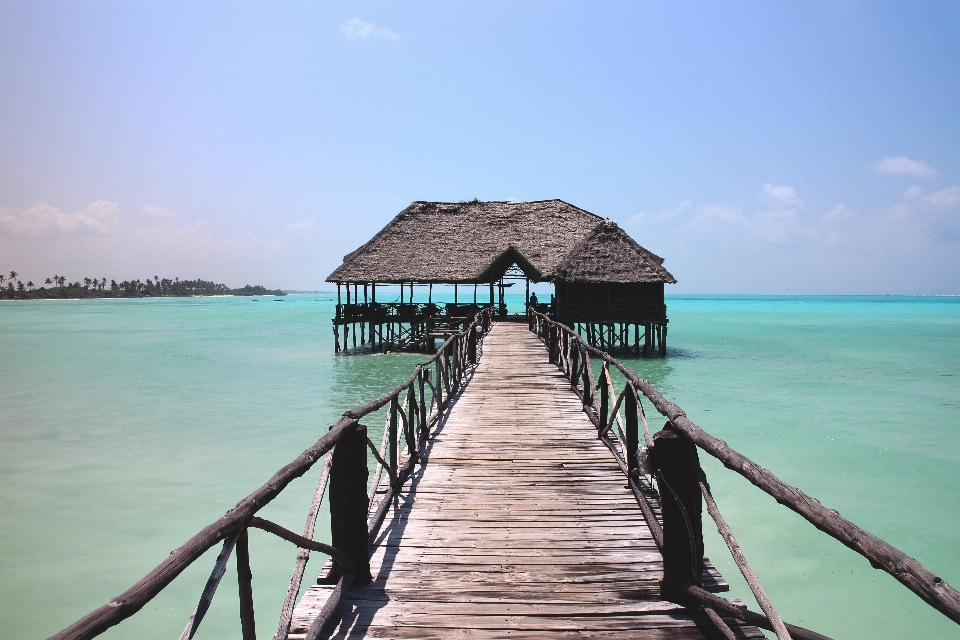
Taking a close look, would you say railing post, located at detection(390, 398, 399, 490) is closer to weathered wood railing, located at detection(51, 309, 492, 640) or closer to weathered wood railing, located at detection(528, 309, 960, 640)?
weathered wood railing, located at detection(51, 309, 492, 640)

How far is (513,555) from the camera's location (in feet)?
11.8

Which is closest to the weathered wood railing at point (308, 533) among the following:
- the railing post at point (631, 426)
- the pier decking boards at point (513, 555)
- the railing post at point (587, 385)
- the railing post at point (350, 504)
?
the railing post at point (350, 504)

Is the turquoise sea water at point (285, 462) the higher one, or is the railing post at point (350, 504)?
the railing post at point (350, 504)

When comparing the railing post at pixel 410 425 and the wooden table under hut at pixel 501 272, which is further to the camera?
the wooden table under hut at pixel 501 272

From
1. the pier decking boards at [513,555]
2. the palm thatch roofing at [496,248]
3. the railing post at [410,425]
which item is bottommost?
the pier decking boards at [513,555]

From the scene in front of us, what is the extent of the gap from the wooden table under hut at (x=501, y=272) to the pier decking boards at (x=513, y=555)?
1671 centimetres

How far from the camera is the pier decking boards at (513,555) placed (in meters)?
2.86

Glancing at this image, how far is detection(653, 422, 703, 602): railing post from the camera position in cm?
288

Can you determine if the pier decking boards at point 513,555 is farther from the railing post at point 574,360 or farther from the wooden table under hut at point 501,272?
the wooden table under hut at point 501,272

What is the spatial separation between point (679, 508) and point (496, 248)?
2538 cm

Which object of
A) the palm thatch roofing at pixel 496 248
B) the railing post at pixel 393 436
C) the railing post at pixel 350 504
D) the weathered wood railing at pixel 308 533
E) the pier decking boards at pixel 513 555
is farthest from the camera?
the palm thatch roofing at pixel 496 248

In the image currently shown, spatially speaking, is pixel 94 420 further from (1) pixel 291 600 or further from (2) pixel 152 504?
(1) pixel 291 600

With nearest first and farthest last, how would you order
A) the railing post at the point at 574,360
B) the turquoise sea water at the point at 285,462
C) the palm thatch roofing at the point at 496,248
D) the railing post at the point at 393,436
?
the railing post at the point at 393,436, the turquoise sea water at the point at 285,462, the railing post at the point at 574,360, the palm thatch roofing at the point at 496,248

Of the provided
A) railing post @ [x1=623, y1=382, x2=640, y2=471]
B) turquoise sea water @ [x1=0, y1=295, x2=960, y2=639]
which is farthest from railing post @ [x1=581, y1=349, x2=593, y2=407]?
railing post @ [x1=623, y1=382, x2=640, y2=471]
